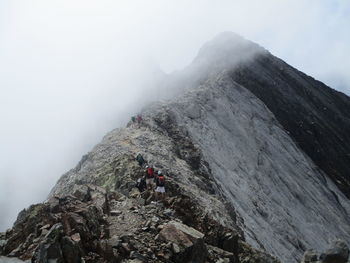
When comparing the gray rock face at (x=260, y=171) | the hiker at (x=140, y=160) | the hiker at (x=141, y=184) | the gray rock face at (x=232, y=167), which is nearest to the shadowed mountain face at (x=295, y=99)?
the gray rock face at (x=232, y=167)

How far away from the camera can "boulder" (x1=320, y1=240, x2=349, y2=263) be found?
25.0m

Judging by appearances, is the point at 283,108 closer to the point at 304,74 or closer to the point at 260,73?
the point at 260,73

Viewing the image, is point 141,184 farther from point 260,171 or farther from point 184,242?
point 260,171

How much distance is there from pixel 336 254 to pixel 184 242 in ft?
37.1

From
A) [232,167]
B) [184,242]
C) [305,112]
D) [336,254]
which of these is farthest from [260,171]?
[184,242]

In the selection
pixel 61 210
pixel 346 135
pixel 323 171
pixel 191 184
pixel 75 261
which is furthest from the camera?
pixel 346 135

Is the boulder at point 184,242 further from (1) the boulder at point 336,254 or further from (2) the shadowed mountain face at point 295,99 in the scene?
(2) the shadowed mountain face at point 295,99

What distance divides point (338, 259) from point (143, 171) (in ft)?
44.9

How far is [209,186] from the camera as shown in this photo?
37.0 metres

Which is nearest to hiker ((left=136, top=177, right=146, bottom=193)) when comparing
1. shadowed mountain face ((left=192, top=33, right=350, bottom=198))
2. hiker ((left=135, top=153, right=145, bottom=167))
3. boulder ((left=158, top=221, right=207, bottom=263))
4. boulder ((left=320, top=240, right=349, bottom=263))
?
hiker ((left=135, top=153, right=145, bottom=167))

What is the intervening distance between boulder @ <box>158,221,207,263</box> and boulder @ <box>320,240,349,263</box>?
32.2ft

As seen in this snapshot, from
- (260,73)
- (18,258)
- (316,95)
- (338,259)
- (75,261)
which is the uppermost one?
(18,258)

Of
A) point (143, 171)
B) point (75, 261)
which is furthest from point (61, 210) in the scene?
point (143, 171)

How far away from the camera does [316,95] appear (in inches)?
3383
